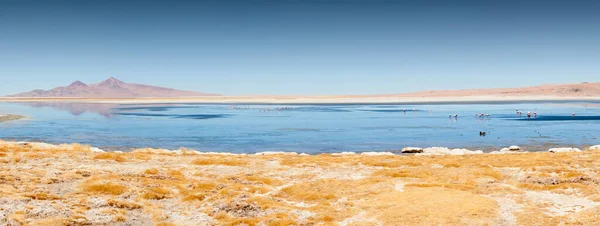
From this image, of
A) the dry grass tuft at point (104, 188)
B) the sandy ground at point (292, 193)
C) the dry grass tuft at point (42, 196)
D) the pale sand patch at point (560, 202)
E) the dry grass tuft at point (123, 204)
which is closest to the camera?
the sandy ground at point (292, 193)

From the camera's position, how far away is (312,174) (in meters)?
25.3

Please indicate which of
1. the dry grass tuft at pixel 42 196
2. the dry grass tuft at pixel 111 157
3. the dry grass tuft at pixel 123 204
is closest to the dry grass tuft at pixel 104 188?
the dry grass tuft at pixel 42 196

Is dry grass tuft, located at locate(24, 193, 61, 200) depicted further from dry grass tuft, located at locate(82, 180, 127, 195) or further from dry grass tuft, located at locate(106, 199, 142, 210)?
dry grass tuft, located at locate(106, 199, 142, 210)

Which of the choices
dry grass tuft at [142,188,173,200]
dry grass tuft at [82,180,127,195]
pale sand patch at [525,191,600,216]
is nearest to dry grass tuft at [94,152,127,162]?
dry grass tuft at [82,180,127,195]

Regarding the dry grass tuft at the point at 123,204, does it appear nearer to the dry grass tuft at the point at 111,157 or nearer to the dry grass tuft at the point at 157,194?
the dry grass tuft at the point at 157,194

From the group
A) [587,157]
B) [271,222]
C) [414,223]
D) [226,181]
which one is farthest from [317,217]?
[587,157]

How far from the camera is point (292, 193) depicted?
66.6 feet

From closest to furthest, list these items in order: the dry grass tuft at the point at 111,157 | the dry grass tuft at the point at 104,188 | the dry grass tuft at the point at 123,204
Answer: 1. the dry grass tuft at the point at 123,204
2. the dry grass tuft at the point at 104,188
3. the dry grass tuft at the point at 111,157

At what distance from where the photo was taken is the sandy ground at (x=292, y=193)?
15.9 metres

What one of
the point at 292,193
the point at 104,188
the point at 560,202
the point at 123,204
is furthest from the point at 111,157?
the point at 560,202

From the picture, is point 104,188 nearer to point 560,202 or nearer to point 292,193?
point 292,193

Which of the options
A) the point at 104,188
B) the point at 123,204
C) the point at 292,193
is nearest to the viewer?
the point at 123,204

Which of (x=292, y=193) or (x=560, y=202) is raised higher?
(x=560, y=202)

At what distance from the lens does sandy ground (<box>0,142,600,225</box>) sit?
15922 millimetres
